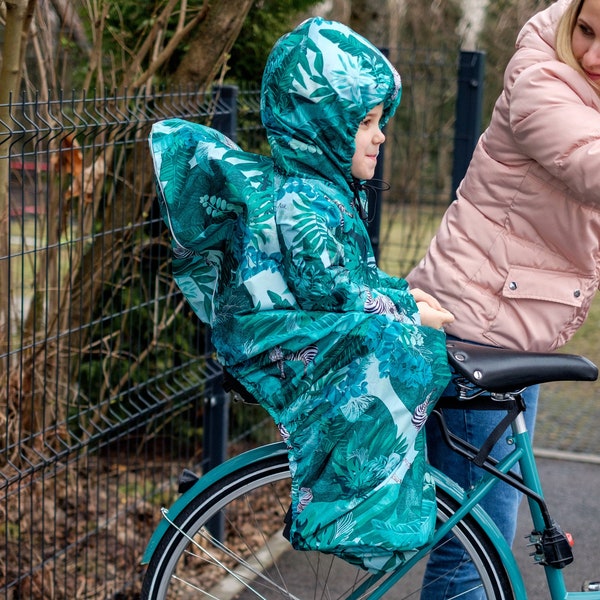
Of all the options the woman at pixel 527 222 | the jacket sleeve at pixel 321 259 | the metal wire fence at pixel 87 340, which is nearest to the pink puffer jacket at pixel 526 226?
the woman at pixel 527 222

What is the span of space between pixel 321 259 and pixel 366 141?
1.12 feet

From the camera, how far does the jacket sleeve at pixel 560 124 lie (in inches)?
94.4

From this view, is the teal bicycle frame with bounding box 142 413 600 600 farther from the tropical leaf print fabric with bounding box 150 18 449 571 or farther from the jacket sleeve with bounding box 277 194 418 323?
the jacket sleeve with bounding box 277 194 418 323

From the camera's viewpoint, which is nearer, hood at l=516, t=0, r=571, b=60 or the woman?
the woman

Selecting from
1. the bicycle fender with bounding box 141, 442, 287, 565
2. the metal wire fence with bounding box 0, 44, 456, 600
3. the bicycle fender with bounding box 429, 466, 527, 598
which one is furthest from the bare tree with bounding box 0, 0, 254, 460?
the bicycle fender with bounding box 429, 466, 527, 598

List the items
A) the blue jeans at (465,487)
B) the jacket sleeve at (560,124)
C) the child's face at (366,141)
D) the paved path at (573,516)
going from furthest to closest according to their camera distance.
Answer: the paved path at (573,516) → the blue jeans at (465,487) → the jacket sleeve at (560,124) → the child's face at (366,141)

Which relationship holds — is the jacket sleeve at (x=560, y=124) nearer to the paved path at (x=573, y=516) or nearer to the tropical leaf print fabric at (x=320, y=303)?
the tropical leaf print fabric at (x=320, y=303)

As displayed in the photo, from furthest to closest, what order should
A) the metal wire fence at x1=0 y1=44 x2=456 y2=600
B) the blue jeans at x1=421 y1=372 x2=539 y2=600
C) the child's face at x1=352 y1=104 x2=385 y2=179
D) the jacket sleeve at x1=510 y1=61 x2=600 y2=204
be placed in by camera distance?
the metal wire fence at x1=0 y1=44 x2=456 y2=600, the blue jeans at x1=421 y1=372 x2=539 y2=600, the jacket sleeve at x1=510 y1=61 x2=600 y2=204, the child's face at x1=352 y1=104 x2=385 y2=179

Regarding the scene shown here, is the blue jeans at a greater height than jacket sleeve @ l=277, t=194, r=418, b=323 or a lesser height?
lesser

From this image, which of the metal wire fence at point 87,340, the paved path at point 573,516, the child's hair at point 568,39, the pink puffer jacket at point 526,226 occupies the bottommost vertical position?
the paved path at point 573,516

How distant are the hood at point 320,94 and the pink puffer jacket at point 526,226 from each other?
451mm

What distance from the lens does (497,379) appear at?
2357mm

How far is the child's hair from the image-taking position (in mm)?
2547

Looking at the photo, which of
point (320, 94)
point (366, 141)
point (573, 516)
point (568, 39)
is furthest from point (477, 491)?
point (573, 516)
